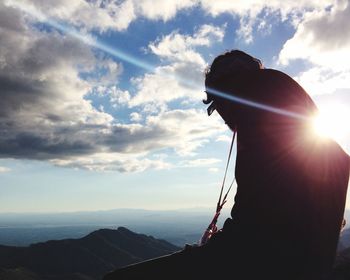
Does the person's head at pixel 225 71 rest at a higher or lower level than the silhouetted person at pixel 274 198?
higher

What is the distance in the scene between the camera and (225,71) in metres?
3.21

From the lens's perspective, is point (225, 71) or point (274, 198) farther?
point (225, 71)

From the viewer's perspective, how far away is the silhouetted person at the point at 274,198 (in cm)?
265

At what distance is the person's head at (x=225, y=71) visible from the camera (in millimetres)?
3176

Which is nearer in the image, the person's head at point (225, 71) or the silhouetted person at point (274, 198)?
the silhouetted person at point (274, 198)

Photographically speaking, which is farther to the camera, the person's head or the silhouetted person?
the person's head

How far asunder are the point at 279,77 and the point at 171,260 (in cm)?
159

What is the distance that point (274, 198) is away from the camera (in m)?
2.68

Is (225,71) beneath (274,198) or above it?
above

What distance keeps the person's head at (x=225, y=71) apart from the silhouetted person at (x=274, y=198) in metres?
0.07

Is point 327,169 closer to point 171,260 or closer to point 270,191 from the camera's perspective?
point 270,191

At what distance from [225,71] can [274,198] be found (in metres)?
1.12

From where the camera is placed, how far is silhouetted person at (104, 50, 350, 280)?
8.69ft

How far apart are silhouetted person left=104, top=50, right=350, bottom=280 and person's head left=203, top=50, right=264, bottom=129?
7 cm
